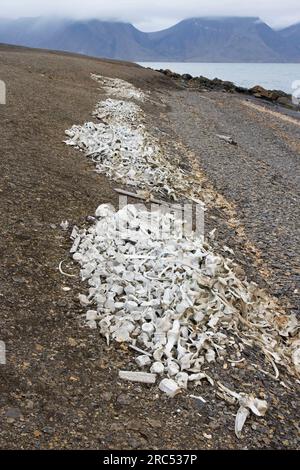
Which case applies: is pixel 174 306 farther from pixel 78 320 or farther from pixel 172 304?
pixel 78 320

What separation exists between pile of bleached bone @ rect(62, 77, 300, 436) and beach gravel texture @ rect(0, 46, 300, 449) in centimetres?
17

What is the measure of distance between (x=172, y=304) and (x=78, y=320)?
105 centimetres

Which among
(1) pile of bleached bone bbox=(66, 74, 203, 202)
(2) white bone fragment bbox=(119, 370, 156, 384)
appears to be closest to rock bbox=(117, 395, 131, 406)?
(2) white bone fragment bbox=(119, 370, 156, 384)

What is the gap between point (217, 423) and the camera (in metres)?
4.30

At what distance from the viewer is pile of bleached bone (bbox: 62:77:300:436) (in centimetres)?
485

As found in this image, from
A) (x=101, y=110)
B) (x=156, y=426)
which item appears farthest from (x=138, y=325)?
(x=101, y=110)

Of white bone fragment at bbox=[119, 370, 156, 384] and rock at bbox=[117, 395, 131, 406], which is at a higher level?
white bone fragment at bbox=[119, 370, 156, 384]

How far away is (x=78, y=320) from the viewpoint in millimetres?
5293

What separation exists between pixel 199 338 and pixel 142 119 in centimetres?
1493

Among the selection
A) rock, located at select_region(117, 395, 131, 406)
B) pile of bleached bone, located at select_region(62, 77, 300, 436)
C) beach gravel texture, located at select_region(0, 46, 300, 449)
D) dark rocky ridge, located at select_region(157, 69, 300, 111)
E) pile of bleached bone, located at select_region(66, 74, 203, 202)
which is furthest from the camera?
dark rocky ridge, located at select_region(157, 69, 300, 111)

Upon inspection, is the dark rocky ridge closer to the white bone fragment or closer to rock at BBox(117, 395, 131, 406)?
the white bone fragment

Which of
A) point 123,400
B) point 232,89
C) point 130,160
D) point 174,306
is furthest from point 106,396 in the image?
point 232,89

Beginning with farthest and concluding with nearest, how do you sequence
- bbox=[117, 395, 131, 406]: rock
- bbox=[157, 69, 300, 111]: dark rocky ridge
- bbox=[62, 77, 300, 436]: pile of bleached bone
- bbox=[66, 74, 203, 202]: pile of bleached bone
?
bbox=[157, 69, 300, 111]: dark rocky ridge → bbox=[66, 74, 203, 202]: pile of bleached bone → bbox=[62, 77, 300, 436]: pile of bleached bone → bbox=[117, 395, 131, 406]: rock
